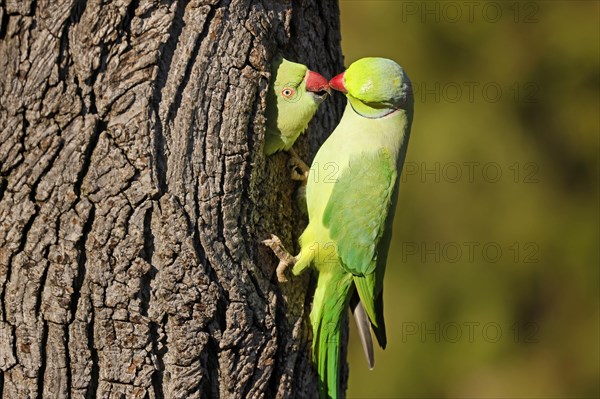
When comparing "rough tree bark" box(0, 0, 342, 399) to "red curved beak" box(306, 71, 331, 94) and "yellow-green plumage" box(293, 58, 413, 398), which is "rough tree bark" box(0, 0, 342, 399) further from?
"yellow-green plumage" box(293, 58, 413, 398)

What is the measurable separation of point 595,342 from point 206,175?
438 centimetres

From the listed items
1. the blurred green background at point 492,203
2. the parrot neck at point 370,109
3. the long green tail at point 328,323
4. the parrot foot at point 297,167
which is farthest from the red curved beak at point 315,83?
the blurred green background at point 492,203

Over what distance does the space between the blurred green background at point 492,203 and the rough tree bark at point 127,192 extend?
3.24m

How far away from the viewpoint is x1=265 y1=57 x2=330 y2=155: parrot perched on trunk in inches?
108

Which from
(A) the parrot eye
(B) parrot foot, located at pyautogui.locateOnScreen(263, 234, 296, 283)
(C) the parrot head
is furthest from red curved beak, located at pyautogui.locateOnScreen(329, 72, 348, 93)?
(B) parrot foot, located at pyautogui.locateOnScreen(263, 234, 296, 283)

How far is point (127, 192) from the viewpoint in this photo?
2.42m

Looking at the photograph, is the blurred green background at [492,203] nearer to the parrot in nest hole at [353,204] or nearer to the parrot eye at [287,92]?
the parrot in nest hole at [353,204]

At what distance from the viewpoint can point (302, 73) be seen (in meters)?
2.77

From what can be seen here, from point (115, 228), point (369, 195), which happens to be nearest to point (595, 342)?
point (369, 195)

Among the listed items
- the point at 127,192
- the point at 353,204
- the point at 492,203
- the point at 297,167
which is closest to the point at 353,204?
the point at 353,204

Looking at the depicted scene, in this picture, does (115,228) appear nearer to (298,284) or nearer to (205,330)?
(205,330)

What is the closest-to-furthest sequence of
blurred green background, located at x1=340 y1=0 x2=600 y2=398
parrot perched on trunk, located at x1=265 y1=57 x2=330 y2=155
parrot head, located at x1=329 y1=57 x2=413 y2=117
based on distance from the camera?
parrot perched on trunk, located at x1=265 y1=57 x2=330 y2=155 → parrot head, located at x1=329 y1=57 x2=413 y2=117 → blurred green background, located at x1=340 y1=0 x2=600 y2=398

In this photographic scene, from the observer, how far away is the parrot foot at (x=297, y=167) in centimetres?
296

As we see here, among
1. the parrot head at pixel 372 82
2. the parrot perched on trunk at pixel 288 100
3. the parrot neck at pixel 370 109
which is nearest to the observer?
the parrot perched on trunk at pixel 288 100
